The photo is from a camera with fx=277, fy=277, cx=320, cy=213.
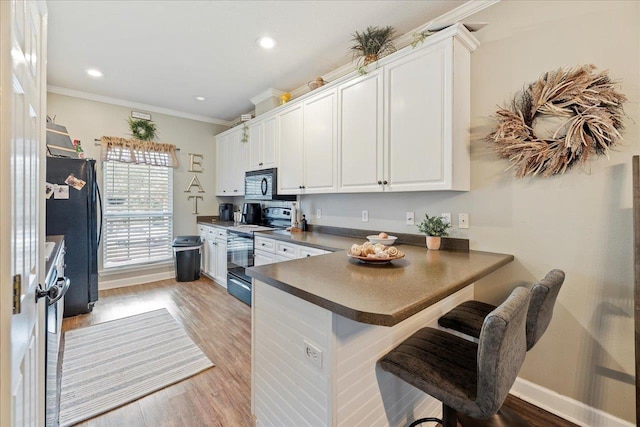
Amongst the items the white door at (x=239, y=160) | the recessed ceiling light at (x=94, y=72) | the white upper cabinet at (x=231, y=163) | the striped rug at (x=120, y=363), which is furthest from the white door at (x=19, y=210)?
the white upper cabinet at (x=231, y=163)

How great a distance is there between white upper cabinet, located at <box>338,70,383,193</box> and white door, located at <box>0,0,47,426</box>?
80.7 inches

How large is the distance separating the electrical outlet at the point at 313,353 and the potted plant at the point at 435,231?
4.65ft

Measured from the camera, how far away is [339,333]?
1.11 m

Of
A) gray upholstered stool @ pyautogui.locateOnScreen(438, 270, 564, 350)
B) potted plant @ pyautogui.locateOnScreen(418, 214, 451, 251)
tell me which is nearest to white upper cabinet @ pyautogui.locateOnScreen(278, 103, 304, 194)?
potted plant @ pyautogui.locateOnScreen(418, 214, 451, 251)

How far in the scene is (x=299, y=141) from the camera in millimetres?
3203

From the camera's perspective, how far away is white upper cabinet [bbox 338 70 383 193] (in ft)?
7.86

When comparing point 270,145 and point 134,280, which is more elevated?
point 270,145

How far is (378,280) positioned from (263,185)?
2700 mm

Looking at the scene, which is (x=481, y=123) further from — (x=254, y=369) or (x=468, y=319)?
(x=254, y=369)

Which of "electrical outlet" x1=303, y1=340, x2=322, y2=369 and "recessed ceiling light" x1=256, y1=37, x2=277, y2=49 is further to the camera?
"recessed ceiling light" x1=256, y1=37, x2=277, y2=49

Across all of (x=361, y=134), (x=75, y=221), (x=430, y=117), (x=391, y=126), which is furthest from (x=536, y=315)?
(x=75, y=221)

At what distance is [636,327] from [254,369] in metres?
1.98

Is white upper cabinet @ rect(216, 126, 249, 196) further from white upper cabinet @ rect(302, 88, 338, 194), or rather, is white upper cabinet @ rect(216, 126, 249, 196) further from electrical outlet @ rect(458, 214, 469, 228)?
electrical outlet @ rect(458, 214, 469, 228)

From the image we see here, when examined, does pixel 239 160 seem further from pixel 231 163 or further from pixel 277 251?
pixel 277 251
